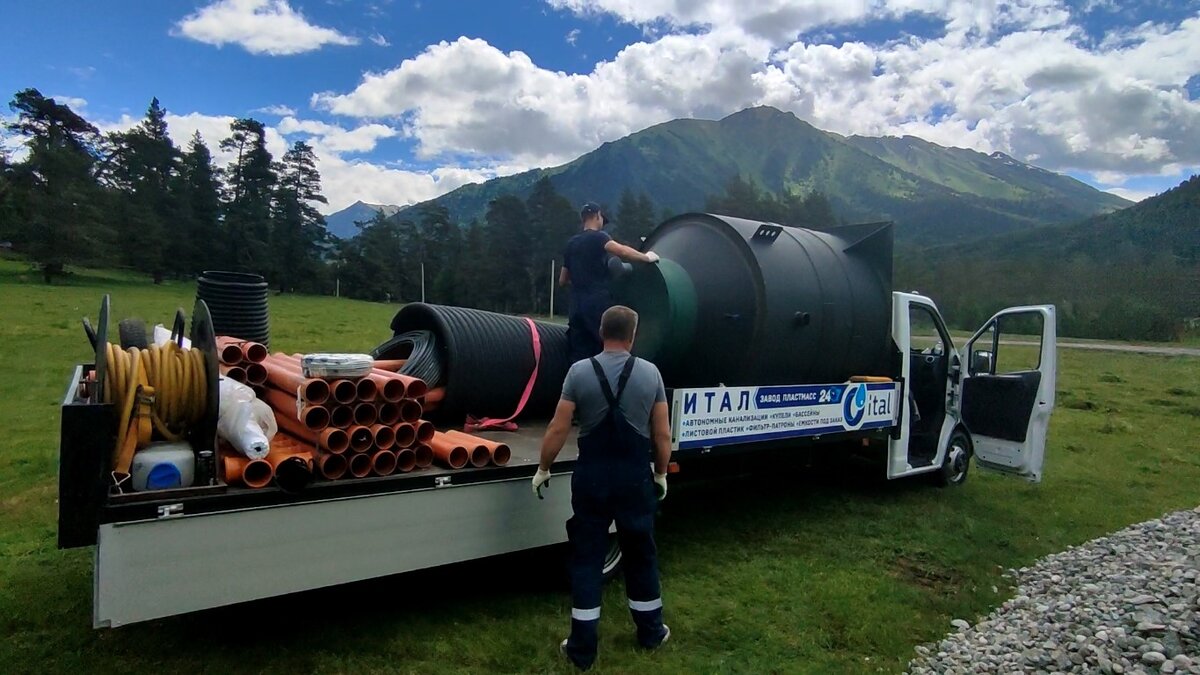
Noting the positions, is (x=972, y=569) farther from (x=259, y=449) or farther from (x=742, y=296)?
(x=259, y=449)

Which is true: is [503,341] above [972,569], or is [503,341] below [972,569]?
above

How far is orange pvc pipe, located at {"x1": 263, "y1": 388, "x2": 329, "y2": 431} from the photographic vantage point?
3.71 m

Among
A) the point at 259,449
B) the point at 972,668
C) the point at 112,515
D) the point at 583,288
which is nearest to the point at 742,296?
the point at 583,288

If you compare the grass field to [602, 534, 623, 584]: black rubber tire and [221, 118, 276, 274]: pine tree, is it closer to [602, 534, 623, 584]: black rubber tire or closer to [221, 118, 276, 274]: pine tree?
[602, 534, 623, 584]: black rubber tire

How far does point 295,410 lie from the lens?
4.13m

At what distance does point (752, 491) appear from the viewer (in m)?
7.98

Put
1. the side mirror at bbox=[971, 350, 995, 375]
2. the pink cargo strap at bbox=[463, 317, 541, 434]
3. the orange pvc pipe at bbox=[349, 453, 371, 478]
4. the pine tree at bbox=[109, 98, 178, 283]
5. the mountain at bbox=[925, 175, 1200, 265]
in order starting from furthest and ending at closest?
the mountain at bbox=[925, 175, 1200, 265], the pine tree at bbox=[109, 98, 178, 283], the side mirror at bbox=[971, 350, 995, 375], the pink cargo strap at bbox=[463, 317, 541, 434], the orange pvc pipe at bbox=[349, 453, 371, 478]

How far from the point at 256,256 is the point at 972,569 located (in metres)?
63.0

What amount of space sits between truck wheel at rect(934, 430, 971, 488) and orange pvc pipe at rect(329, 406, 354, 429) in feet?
22.2

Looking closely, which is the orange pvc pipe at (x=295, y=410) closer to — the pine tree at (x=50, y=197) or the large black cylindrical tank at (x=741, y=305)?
the large black cylindrical tank at (x=741, y=305)

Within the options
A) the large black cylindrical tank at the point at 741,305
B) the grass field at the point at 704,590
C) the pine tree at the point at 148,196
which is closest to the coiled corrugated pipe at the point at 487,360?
the large black cylindrical tank at the point at 741,305

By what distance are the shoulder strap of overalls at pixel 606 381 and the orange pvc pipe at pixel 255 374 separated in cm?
211

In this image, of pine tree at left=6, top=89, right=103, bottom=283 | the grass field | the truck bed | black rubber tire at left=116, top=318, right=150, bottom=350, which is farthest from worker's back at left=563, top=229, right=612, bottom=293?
pine tree at left=6, top=89, right=103, bottom=283

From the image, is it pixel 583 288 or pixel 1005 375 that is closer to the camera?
pixel 583 288
